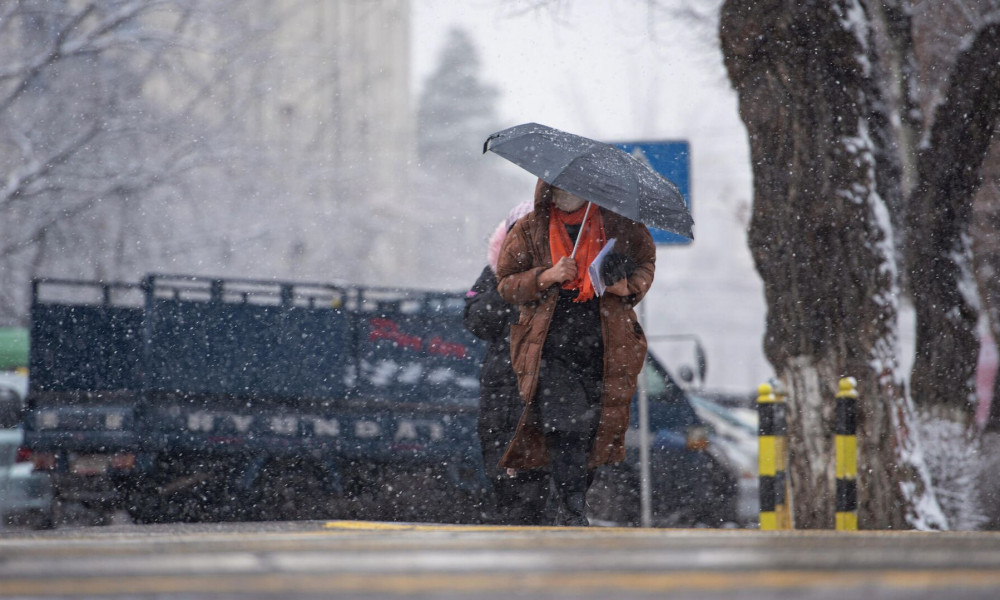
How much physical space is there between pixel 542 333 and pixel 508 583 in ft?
9.69

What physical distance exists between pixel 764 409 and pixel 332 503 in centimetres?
363

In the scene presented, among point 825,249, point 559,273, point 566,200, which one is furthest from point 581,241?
point 825,249

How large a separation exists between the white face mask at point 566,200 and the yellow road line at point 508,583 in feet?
10.5

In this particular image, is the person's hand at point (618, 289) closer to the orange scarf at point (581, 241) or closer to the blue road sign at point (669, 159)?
the orange scarf at point (581, 241)

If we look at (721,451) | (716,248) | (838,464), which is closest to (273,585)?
(838,464)

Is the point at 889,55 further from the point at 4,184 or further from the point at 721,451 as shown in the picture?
the point at 4,184

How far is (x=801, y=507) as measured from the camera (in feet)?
24.2

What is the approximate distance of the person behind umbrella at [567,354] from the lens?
507 cm

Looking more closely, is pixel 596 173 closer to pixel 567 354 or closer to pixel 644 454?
pixel 567 354

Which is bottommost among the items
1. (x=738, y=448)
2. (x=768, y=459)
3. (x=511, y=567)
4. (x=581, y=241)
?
(x=738, y=448)

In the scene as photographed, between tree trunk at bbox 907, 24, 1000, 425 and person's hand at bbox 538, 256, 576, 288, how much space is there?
16.1 ft

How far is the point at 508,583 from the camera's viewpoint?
2158mm

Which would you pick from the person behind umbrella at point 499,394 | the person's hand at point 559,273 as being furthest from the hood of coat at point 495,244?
the person's hand at point 559,273

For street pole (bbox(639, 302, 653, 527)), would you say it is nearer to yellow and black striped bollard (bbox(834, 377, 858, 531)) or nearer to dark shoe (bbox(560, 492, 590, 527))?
yellow and black striped bollard (bbox(834, 377, 858, 531))
